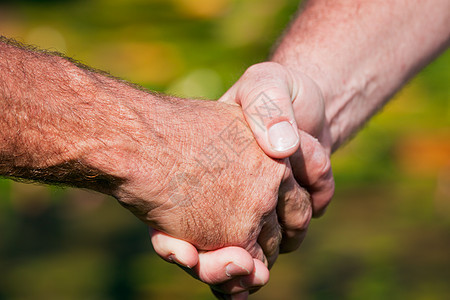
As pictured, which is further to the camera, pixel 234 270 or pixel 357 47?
pixel 357 47

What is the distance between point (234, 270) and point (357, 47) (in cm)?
124

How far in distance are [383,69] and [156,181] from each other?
54.5 inches

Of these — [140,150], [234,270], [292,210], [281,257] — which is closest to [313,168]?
[292,210]

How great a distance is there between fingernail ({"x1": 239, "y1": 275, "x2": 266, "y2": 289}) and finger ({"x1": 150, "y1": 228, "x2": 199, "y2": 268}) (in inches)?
9.4

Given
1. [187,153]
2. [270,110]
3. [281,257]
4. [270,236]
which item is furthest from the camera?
[281,257]

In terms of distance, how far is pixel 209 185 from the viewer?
224 centimetres

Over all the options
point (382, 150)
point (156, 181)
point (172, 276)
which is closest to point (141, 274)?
point (172, 276)

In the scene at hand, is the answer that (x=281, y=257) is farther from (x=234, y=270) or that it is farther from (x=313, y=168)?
(x=234, y=270)

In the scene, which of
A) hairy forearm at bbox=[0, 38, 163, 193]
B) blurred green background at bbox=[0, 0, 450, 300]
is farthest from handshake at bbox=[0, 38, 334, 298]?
blurred green background at bbox=[0, 0, 450, 300]

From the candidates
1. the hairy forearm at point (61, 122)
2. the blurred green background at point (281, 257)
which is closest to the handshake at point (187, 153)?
the hairy forearm at point (61, 122)

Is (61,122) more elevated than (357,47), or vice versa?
(61,122)

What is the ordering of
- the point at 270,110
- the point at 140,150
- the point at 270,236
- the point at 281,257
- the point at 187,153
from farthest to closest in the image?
the point at 281,257, the point at 270,236, the point at 270,110, the point at 187,153, the point at 140,150

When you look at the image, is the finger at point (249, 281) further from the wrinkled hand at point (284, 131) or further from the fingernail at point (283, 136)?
the fingernail at point (283, 136)

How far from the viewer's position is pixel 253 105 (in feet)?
7.76
